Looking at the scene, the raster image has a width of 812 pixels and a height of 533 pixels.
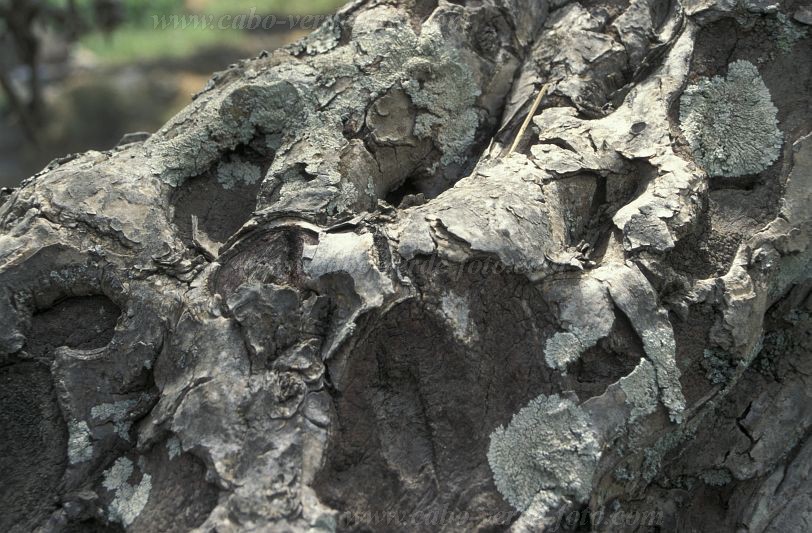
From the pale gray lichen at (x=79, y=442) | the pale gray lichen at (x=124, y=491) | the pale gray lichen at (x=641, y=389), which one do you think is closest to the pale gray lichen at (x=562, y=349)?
the pale gray lichen at (x=641, y=389)

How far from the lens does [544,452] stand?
226cm

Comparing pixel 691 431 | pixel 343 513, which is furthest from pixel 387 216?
pixel 691 431

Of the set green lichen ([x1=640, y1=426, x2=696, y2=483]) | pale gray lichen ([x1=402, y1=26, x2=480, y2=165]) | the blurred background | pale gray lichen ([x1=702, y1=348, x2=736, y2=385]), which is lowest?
the blurred background

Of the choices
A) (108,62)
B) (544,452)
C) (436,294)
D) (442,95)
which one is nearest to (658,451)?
(544,452)

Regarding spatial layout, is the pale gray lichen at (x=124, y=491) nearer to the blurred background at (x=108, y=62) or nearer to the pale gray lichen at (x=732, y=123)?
the pale gray lichen at (x=732, y=123)

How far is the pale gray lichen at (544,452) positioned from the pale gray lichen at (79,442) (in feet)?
4.17

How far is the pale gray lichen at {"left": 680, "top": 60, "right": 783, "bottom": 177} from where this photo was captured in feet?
9.07

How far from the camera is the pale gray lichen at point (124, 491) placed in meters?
2.25

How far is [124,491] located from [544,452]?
1.30 meters

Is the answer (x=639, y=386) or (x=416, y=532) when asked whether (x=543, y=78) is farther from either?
(x=416, y=532)

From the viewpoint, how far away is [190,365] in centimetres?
233

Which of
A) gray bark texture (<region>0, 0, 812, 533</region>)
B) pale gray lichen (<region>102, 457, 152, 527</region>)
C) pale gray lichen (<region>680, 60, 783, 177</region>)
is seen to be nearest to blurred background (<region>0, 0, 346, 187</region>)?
gray bark texture (<region>0, 0, 812, 533</region>)

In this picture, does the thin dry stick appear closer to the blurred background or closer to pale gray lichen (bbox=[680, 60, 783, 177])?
pale gray lichen (bbox=[680, 60, 783, 177])

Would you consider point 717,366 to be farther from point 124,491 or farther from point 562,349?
point 124,491
